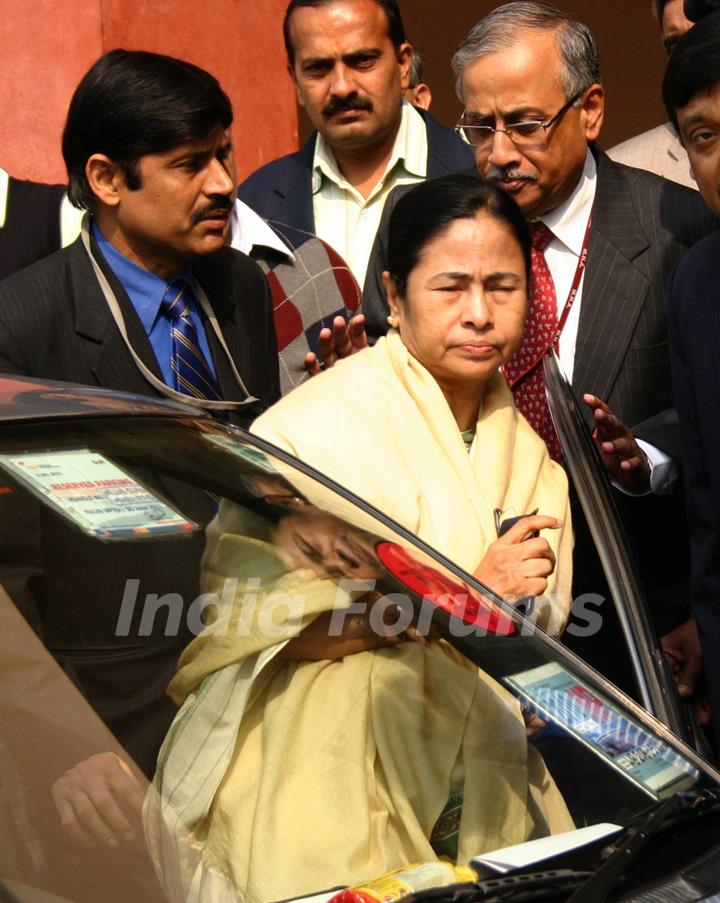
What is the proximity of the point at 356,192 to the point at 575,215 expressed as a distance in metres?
1.02

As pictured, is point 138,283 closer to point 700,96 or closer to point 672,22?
point 700,96

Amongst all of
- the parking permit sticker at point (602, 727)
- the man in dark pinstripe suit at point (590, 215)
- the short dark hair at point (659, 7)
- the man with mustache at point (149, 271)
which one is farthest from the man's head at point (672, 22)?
the parking permit sticker at point (602, 727)

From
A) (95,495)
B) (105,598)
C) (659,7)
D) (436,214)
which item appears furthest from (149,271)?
(659,7)

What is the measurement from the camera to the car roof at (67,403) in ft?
6.32

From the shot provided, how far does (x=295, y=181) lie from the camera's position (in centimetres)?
429

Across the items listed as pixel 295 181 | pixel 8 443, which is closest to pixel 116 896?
pixel 8 443

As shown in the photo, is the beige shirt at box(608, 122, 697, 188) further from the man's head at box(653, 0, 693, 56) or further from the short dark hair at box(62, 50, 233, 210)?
the short dark hair at box(62, 50, 233, 210)

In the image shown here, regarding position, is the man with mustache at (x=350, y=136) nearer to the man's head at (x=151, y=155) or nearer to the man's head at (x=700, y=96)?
the man's head at (x=151, y=155)

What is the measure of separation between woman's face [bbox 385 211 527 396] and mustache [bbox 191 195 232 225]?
554 millimetres

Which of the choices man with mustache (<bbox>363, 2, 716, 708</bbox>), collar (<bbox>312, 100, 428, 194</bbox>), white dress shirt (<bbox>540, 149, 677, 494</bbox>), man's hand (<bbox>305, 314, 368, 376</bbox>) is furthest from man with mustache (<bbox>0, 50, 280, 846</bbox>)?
collar (<bbox>312, 100, 428, 194</bbox>)

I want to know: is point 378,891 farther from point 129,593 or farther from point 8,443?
point 8,443

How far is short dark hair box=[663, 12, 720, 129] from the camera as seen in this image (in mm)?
2680

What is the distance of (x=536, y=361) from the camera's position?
3.25 m

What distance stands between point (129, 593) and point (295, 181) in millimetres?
2653
